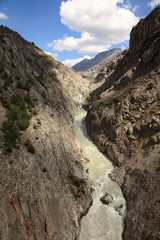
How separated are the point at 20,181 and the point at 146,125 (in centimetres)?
2678

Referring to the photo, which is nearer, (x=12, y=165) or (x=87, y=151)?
(x=12, y=165)

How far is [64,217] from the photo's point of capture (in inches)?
810

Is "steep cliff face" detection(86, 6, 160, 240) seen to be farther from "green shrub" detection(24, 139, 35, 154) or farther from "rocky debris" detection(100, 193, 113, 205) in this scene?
"green shrub" detection(24, 139, 35, 154)

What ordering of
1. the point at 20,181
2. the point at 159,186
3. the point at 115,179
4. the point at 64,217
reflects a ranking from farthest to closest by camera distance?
1. the point at 115,179
2. the point at 159,186
3. the point at 64,217
4. the point at 20,181

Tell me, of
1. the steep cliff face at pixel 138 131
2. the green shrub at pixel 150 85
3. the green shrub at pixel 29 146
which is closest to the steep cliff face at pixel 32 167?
the green shrub at pixel 29 146

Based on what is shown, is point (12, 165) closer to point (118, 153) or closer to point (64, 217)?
point (64, 217)

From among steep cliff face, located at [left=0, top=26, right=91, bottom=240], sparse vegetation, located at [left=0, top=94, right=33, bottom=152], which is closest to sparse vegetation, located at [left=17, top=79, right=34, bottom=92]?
steep cliff face, located at [left=0, top=26, right=91, bottom=240]

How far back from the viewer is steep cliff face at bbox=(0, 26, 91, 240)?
1520cm

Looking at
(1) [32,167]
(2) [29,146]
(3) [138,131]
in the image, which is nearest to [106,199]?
(1) [32,167]

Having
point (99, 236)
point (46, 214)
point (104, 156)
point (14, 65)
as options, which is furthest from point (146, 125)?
point (14, 65)

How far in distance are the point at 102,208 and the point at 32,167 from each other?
45.1 feet

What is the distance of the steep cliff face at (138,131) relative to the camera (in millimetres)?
22281

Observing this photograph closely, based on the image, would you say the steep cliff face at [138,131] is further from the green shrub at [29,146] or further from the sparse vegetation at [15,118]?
the sparse vegetation at [15,118]

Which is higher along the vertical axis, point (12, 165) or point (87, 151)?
point (12, 165)
